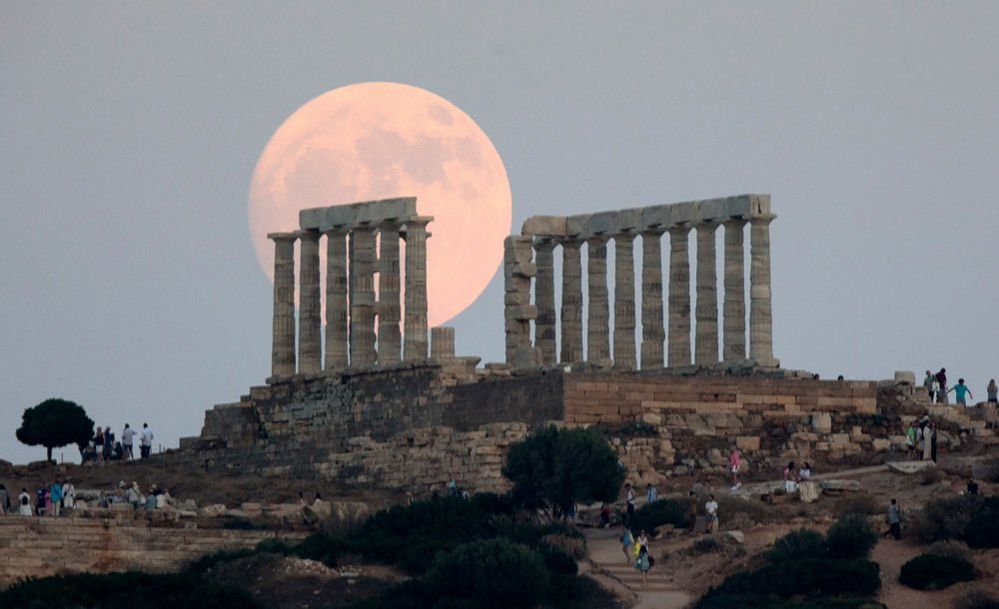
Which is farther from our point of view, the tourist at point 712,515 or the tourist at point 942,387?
the tourist at point 942,387

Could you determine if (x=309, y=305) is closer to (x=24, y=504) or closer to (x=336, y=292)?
(x=336, y=292)

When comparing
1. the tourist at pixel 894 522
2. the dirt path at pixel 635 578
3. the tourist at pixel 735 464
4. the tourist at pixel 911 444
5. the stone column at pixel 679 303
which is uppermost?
the stone column at pixel 679 303

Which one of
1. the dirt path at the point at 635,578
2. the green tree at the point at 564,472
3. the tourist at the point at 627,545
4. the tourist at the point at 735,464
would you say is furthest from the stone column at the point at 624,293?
the tourist at the point at 627,545

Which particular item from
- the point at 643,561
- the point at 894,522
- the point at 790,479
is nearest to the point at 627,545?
the point at 643,561

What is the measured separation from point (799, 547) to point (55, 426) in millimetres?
31109

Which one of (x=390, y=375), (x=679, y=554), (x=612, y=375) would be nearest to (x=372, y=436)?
(x=390, y=375)

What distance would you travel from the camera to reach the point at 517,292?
103562 mm

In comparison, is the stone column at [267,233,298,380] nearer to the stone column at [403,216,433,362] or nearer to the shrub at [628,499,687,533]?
the stone column at [403,216,433,362]

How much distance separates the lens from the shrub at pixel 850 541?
79.3m

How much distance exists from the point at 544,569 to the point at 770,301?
1010 inches

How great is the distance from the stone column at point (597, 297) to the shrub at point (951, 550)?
88.9 feet

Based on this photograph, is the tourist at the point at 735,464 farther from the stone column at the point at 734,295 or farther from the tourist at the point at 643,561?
the stone column at the point at 734,295

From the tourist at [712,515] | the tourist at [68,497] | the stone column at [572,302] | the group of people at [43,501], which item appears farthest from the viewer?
the stone column at [572,302]

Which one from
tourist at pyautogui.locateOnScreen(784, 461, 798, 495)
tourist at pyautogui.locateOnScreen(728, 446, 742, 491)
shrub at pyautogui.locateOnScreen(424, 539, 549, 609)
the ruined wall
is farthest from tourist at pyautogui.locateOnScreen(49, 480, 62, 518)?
tourist at pyautogui.locateOnScreen(784, 461, 798, 495)
